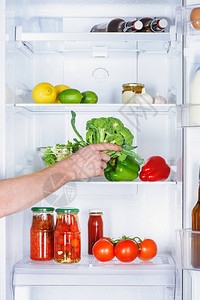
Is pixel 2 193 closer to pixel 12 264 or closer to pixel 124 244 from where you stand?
pixel 12 264

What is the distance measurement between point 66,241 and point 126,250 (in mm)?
265

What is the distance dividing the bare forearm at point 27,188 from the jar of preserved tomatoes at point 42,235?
1.26 ft

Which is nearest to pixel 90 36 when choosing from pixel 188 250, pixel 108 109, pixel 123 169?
pixel 108 109

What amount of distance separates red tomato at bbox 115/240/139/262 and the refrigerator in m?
0.04

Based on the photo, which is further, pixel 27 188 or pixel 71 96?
pixel 71 96

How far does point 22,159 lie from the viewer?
1.91 meters

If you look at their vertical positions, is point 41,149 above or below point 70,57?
below

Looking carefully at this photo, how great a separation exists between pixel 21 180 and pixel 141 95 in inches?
28.3

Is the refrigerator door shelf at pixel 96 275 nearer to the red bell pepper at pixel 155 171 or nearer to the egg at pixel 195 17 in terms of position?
the red bell pepper at pixel 155 171

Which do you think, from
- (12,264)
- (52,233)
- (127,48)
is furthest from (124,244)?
(127,48)

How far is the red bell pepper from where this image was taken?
6.02 feet

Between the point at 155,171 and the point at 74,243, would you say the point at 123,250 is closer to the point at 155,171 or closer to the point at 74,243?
the point at 74,243

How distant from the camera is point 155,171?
72.2 inches

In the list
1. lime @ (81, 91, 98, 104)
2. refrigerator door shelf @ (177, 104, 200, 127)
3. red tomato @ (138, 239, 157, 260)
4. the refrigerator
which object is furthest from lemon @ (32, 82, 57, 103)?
red tomato @ (138, 239, 157, 260)
